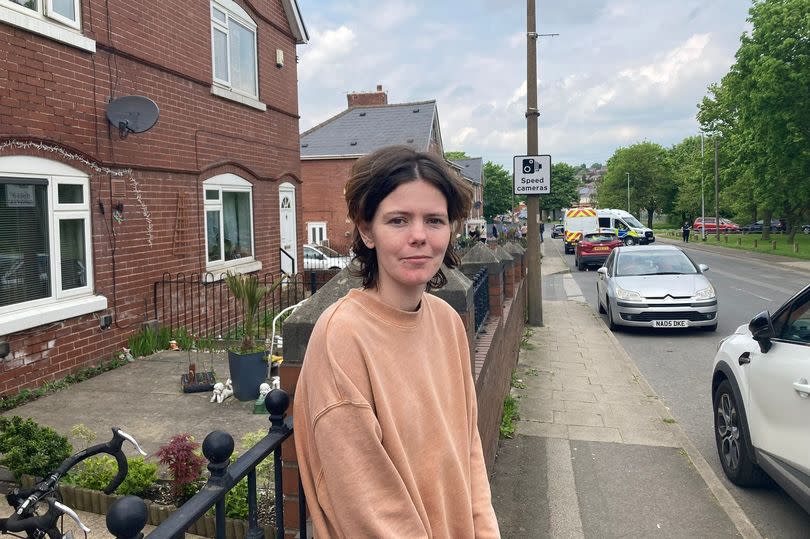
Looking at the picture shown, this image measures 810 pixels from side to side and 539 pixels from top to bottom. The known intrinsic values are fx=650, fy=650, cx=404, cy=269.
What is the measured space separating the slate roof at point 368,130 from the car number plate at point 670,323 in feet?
Result: 74.5

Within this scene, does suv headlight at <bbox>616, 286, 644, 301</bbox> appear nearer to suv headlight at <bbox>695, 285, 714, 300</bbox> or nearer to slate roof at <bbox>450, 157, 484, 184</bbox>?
suv headlight at <bbox>695, 285, 714, 300</bbox>

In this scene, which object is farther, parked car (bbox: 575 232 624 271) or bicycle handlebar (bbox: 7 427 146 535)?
parked car (bbox: 575 232 624 271)

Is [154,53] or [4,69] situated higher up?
[154,53]

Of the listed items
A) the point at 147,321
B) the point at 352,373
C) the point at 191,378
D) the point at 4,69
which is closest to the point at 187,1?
the point at 4,69

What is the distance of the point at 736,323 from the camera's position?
12.4 metres

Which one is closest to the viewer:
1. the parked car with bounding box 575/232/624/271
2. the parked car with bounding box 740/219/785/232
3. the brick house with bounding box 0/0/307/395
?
the brick house with bounding box 0/0/307/395

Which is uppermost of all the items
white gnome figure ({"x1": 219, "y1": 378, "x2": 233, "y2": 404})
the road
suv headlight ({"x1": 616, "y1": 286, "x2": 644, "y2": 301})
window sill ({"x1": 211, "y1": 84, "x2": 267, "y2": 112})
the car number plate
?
window sill ({"x1": 211, "y1": 84, "x2": 267, "y2": 112})

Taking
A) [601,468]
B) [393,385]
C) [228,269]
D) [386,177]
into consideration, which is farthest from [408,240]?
[228,269]

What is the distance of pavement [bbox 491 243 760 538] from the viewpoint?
4.32 meters

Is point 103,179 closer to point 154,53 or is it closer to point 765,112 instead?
point 154,53

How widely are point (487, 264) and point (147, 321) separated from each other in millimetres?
4829

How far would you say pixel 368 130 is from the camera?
3619cm

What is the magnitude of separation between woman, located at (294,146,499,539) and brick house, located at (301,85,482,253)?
2768 cm

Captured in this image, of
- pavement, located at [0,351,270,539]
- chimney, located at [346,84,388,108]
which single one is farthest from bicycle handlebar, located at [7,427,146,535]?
chimney, located at [346,84,388,108]
